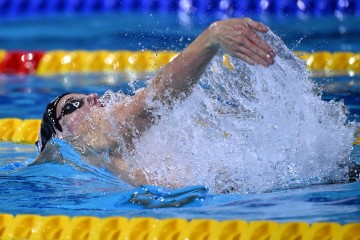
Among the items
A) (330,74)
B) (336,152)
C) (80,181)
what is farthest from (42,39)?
(336,152)

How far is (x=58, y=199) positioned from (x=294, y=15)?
4.54m

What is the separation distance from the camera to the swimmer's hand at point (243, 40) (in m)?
A: 2.45

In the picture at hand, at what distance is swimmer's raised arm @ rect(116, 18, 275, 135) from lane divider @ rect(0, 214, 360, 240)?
44cm

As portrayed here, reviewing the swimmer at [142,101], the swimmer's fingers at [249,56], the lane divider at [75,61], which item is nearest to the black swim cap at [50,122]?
the swimmer at [142,101]

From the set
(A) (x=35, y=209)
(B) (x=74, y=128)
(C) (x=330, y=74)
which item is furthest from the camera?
(C) (x=330, y=74)

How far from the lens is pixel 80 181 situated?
10.8 feet

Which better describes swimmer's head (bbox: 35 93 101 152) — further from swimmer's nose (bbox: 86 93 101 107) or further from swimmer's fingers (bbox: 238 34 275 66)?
swimmer's fingers (bbox: 238 34 275 66)

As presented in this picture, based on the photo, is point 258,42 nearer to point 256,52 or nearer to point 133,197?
point 256,52

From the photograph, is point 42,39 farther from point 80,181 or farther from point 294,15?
point 80,181

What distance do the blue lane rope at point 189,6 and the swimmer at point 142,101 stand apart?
4030 millimetres

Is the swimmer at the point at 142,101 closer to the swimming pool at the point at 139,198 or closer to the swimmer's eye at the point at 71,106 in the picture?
the swimmer's eye at the point at 71,106

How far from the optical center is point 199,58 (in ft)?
8.86

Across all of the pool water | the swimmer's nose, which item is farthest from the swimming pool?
the swimmer's nose

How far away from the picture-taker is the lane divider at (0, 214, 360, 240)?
8.07 ft
